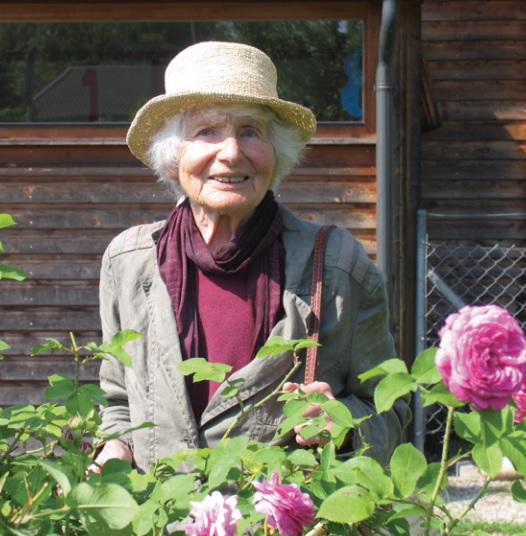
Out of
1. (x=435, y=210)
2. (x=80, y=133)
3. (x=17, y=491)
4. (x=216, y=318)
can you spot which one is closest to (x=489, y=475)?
(x=17, y=491)

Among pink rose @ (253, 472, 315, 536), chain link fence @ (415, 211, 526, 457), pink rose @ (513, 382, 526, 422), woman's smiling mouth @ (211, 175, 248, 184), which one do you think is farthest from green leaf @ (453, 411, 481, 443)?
chain link fence @ (415, 211, 526, 457)

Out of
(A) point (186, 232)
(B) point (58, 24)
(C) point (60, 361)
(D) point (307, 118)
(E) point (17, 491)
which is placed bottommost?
(C) point (60, 361)

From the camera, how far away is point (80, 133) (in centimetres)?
641

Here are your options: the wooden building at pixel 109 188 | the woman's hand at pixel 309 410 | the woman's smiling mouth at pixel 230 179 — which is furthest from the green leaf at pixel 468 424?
the wooden building at pixel 109 188

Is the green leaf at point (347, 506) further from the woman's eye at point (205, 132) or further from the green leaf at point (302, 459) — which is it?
the woman's eye at point (205, 132)

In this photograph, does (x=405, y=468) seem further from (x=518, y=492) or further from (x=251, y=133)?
(x=251, y=133)

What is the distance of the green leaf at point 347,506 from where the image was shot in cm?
109

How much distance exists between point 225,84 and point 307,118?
0.92 ft

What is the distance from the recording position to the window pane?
6.36m

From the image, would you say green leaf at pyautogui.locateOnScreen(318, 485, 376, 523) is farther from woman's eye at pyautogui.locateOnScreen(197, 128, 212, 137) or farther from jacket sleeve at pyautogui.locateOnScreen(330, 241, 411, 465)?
woman's eye at pyautogui.locateOnScreen(197, 128, 212, 137)

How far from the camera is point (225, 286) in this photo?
2.40 meters

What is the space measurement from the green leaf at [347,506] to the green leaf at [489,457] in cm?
12

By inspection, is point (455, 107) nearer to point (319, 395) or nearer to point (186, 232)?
point (186, 232)

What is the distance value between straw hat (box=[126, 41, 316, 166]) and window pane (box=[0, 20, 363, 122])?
3.96 meters
